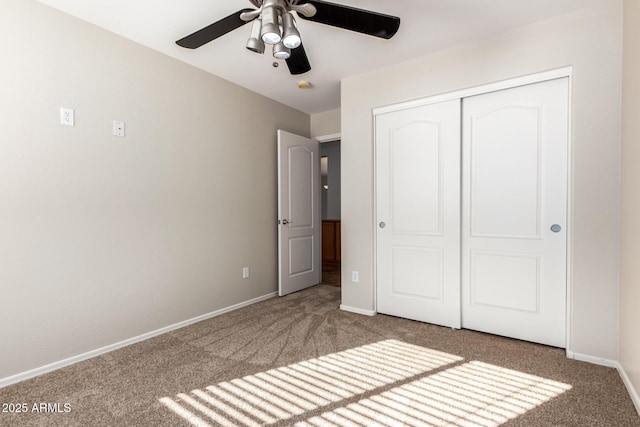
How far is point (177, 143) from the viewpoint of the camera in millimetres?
2930

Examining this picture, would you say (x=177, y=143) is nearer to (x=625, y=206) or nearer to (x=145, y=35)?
(x=145, y=35)

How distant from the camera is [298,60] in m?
2.27

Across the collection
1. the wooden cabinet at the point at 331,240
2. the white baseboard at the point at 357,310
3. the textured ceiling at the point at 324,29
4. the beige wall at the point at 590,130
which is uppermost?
the textured ceiling at the point at 324,29

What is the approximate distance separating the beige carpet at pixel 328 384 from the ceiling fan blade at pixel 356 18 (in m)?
2.08

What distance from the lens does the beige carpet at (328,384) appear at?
1.64 m

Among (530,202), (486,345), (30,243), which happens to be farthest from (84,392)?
(530,202)

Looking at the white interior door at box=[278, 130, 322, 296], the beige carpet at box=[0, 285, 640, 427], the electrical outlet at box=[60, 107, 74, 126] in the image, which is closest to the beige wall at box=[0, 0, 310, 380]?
the electrical outlet at box=[60, 107, 74, 126]

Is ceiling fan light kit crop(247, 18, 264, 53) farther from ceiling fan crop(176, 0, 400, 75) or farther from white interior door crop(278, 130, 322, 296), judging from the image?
white interior door crop(278, 130, 322, 296)

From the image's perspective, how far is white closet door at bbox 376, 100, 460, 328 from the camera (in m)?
2.82

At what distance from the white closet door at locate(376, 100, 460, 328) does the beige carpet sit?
0.35m

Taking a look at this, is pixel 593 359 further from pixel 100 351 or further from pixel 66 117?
pixel 66 117

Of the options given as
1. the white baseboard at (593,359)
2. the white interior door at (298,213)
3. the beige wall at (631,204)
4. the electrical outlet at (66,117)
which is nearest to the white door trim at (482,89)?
the beige wall at (631,204)

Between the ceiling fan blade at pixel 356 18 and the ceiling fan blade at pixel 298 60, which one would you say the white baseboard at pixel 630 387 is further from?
the ceiling fan blade at pixel 298 60

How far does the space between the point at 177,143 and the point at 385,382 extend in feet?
8.42
